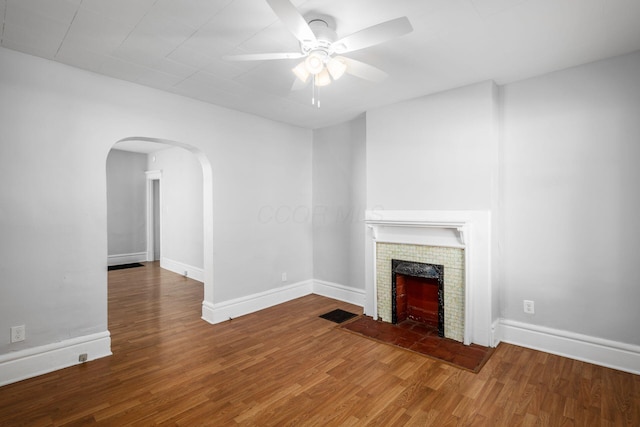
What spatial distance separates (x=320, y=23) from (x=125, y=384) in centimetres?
306

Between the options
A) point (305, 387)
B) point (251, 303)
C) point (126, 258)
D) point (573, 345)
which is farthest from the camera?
point (126, 258)

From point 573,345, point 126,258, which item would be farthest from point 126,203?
point 573,345

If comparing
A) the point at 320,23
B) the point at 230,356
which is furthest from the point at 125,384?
the point at 320,23

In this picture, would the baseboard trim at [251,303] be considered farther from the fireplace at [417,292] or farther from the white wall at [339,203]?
the fireplace at [417,292]

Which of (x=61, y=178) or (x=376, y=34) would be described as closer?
(x=376, y=34)

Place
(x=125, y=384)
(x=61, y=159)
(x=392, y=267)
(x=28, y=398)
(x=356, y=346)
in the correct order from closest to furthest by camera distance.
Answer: (x=28, y=398), (x=125, y=384), (x=61, y=159), (x=356, y=346), (x=392, y=267)

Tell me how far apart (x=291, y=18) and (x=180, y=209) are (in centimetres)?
558

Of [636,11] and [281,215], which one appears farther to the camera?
[281,215]

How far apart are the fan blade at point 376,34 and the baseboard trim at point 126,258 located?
739cm

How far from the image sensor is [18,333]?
2508mm

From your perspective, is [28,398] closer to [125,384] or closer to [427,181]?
[125,384]

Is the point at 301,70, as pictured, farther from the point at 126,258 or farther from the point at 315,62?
the point at 126,258

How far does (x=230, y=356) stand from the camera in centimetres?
291

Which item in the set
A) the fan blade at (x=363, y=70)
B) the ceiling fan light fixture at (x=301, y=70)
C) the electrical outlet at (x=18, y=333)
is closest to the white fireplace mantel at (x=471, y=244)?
the fan blade at (x=363, y=70)
